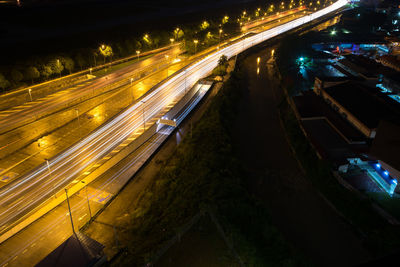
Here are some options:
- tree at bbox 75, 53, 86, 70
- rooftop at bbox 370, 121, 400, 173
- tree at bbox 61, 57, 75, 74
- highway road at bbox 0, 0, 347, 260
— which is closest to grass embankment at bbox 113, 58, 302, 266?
highway road at bbox 0, 0, 347, 260

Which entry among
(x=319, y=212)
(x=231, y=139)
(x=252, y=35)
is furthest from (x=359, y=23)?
(x=319, y=212)

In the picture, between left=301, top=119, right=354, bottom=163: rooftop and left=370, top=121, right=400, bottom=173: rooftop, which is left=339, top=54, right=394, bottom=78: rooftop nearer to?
left=301, top=119, right=354, bottom=163: rooftop

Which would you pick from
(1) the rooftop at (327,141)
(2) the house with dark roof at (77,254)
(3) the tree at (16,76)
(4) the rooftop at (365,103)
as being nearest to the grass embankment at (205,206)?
(2) the house with dark roof at (77,254)

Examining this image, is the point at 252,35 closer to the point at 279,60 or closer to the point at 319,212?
the point at 279,60

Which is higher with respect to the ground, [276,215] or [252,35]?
[252,35]

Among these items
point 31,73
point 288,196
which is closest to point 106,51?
point 31,73

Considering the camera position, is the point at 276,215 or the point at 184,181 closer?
the point at 276,215

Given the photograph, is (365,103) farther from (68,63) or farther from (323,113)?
(68,63)
